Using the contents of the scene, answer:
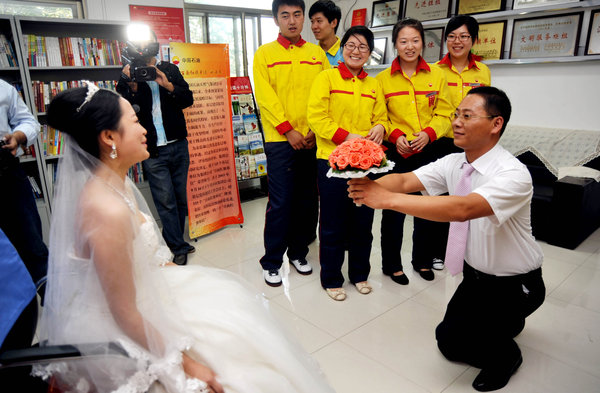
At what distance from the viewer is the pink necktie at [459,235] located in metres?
1.80

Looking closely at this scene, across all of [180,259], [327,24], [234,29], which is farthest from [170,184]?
[234,29]

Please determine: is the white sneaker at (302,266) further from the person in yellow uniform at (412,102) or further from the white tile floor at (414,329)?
the person in yellow uniform at (412,102)

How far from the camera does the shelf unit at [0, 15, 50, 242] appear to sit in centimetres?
280

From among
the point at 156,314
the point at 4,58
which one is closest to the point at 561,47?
the point at 156,314

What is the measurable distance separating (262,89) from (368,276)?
1.43m

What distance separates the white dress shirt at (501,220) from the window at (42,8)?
349 centimetres

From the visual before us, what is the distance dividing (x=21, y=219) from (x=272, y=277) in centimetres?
154

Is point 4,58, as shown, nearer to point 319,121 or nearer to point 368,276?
point 319,121

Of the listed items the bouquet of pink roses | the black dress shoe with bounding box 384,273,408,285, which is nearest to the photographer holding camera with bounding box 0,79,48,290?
the bouquet of pink roses

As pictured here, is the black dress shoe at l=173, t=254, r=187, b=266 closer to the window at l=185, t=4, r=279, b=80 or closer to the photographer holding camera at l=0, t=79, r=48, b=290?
the photographer holding camera at l=0, t=79, r=48, b=290

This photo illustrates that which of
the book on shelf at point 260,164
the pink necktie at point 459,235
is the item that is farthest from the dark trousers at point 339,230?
the book on shelf at point 260,164

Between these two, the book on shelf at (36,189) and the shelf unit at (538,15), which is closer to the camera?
the book on shelf at (36,189)

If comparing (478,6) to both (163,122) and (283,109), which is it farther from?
(163,122)

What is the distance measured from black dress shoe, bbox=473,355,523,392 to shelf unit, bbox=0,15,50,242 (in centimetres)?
310
